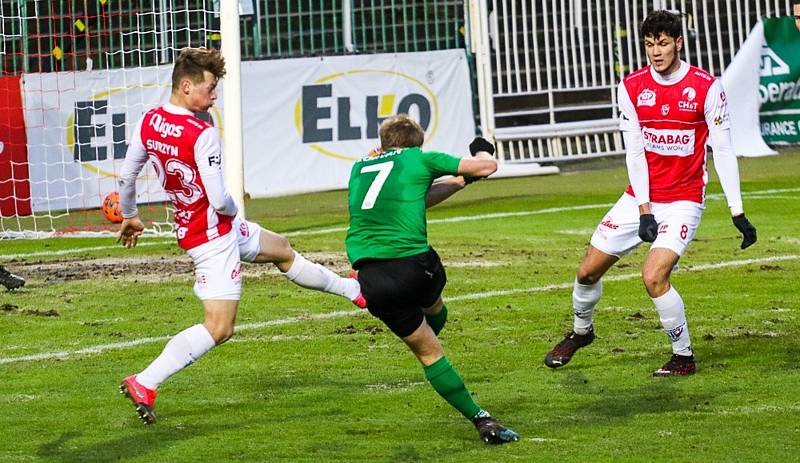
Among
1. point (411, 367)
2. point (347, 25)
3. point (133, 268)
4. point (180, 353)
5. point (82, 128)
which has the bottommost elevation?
point (411, 367)

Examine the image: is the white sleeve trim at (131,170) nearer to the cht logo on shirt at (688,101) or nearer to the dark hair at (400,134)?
the dark hair at (400,134)

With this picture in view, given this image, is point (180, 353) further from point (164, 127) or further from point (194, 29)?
point (194, 29)

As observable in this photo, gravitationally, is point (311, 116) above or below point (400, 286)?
above

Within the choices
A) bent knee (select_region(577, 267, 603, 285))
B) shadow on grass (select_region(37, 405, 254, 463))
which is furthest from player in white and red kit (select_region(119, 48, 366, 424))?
bent knee (select_region(577, 267, 603, 285))

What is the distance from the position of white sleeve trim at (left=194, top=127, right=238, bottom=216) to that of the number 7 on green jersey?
766 mm

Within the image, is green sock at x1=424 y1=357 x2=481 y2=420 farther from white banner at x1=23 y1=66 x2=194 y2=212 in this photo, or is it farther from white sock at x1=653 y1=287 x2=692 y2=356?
white banner at x1=23 y1=66 x2=194 y2=212

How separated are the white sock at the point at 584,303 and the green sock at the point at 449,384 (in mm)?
2189

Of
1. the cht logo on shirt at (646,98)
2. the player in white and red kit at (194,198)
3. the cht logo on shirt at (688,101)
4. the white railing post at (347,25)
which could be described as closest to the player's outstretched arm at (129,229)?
the player in white and red kit at (194,198)

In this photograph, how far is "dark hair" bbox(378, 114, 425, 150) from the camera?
751cm

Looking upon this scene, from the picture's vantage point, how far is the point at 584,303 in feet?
31.2

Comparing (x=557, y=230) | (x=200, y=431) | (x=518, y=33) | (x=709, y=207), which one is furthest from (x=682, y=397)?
(x=518, y=33)

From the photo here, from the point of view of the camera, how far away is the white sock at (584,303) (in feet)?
31.1

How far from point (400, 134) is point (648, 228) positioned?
→ 2.10 meters

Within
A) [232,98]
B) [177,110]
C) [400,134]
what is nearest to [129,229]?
[177,110]
